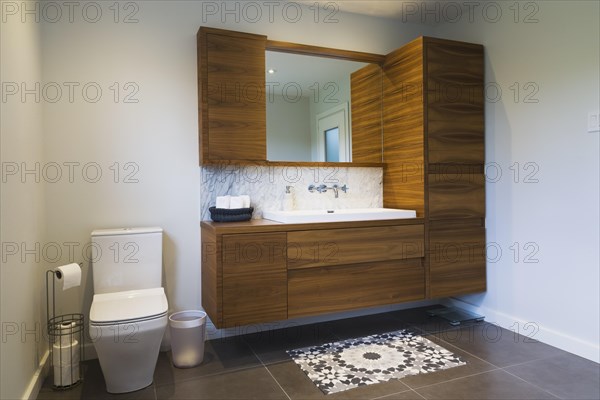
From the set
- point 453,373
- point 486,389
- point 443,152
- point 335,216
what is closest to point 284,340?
point 335,216

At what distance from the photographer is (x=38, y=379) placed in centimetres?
213

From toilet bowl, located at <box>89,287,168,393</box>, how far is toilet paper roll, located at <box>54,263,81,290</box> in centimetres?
16

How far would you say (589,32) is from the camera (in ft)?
7.80

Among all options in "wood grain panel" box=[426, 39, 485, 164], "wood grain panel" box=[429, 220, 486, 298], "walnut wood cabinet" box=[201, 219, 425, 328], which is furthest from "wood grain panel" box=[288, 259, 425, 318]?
"wood grain panel" box=[426, 39, 485, 164]

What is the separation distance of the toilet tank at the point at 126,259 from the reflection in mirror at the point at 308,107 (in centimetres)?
97

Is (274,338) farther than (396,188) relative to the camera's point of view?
No

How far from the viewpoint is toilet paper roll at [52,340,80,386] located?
2.16 metres

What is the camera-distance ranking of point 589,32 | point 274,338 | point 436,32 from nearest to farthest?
point 589,32 → point 274,338 → point 436,32

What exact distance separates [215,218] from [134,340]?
89 cm

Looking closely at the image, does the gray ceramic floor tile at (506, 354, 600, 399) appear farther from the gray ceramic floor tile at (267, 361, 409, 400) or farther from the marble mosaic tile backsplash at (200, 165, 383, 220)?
the marble mosaic tile backsplash at (200, 165, 383, 220)

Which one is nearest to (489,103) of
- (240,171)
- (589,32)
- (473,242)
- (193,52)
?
(589,32)

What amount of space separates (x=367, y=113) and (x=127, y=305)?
216 cm

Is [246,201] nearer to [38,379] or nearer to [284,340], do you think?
[284,340]

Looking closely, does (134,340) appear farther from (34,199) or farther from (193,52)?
(193,52)
